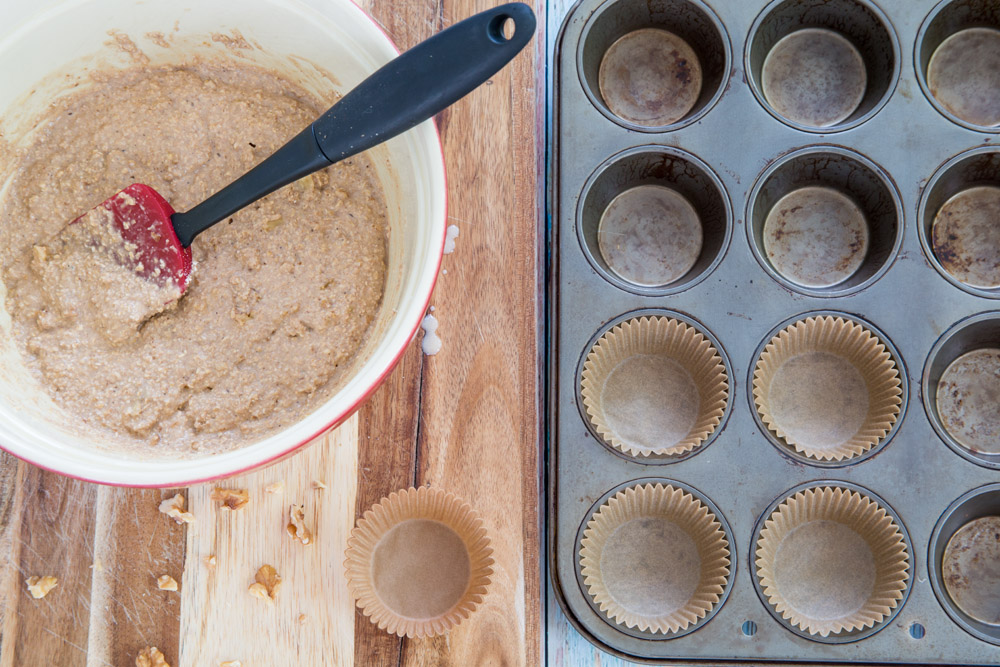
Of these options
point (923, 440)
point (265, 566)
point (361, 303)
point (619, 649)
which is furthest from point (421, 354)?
point (923, 440)

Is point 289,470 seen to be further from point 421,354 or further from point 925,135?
point 925,135

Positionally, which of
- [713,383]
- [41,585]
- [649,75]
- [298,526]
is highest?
[649,75]

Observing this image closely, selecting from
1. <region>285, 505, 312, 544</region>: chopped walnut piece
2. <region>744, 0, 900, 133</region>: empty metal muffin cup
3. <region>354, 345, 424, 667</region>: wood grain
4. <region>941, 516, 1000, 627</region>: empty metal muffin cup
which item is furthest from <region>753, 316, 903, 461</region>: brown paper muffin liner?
<region>285, 505, 312, 544</region>: chopped walnut piece

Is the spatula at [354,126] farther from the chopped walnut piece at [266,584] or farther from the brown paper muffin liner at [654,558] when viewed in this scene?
the brown paper muffin liner at [654,558]

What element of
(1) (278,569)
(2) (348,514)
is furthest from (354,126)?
(1) (278,569)

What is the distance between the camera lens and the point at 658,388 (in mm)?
1455

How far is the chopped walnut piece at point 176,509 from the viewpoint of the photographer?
132 cm

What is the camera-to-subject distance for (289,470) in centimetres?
135

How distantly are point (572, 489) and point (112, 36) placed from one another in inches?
43.7

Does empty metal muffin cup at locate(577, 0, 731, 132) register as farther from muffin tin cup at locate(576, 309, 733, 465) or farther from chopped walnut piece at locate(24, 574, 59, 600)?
chopped walnut piece at locate(24, 574, 59, 600)

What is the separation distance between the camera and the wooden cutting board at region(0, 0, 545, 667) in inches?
52.3

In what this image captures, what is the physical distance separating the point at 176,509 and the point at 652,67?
1.30 m

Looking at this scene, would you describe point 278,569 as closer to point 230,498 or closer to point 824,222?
point 230,498

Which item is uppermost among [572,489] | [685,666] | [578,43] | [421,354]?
[578,43]
